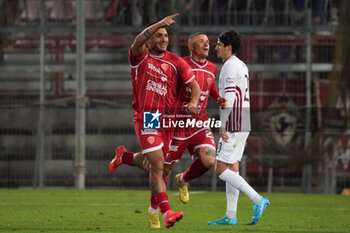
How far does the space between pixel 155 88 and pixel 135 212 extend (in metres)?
2.58

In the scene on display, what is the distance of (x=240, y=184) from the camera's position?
870 cm

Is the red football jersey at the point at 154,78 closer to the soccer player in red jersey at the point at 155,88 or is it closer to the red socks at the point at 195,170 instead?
the soccer player in red jersey at the point at 155,88

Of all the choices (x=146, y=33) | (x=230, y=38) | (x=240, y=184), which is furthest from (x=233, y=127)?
(x=146, y=33)

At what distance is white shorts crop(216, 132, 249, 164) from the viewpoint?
8.84 m

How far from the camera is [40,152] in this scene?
51.9 feet

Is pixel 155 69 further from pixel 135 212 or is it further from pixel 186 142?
pixel 135 212

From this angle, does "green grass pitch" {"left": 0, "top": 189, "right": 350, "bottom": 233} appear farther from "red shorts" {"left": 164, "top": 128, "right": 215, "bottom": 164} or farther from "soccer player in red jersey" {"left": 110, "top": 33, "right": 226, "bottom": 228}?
"red shorts" {"left": 164, "top": 128, "right": 215, "bottom": 164}

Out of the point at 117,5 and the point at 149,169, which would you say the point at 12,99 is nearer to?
the point at 117,5

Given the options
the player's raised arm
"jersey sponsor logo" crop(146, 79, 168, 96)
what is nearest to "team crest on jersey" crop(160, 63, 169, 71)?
"jersey sponsor logo" crop(146, 79, 168, 96)

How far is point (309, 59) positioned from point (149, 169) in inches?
320

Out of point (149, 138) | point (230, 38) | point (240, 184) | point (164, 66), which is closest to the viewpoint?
point (149, 138)

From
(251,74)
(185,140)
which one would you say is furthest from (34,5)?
(185,140)

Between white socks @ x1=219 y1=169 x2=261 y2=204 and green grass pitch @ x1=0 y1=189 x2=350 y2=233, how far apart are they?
272mm

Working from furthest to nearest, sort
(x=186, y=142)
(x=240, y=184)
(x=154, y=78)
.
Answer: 1. (x=186, y=142)
2. (x=240, y=184)
3. (x=154, y=78)
